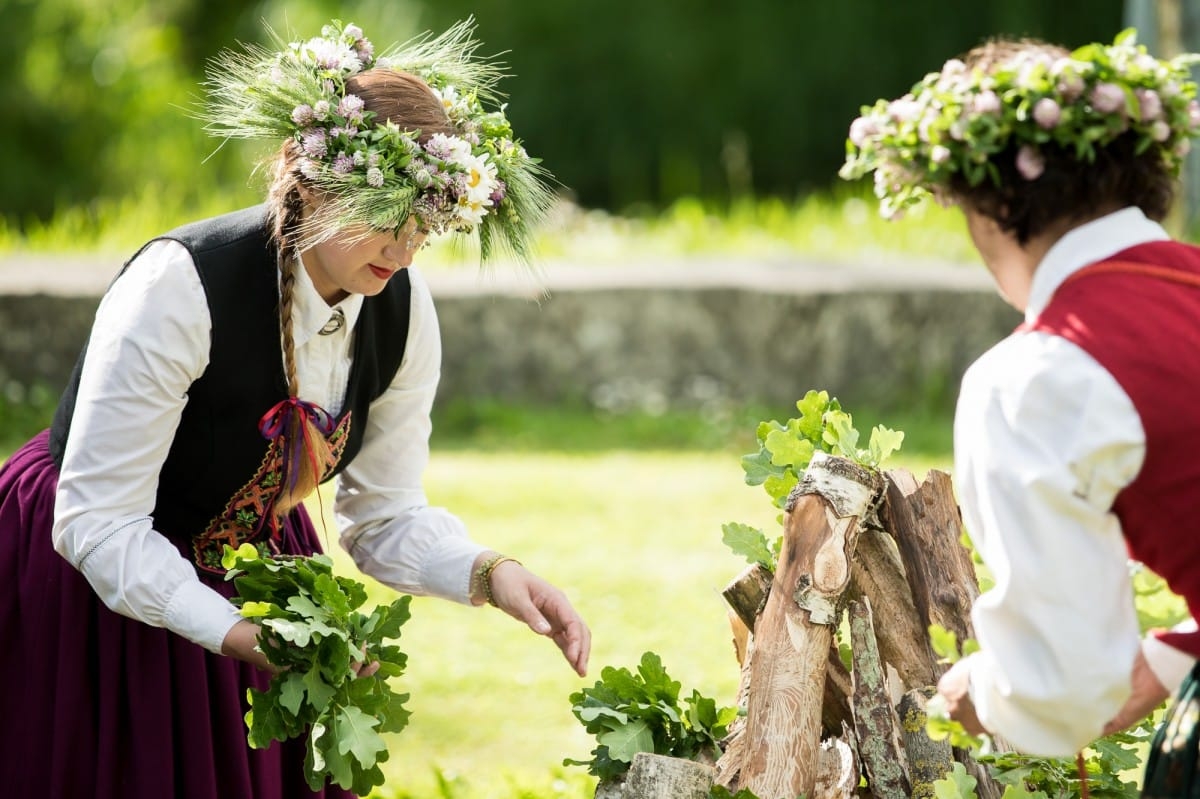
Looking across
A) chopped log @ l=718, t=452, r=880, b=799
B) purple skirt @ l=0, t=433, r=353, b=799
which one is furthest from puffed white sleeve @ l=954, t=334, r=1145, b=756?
purple skirt @ l=0, t=433, r=353, b=799

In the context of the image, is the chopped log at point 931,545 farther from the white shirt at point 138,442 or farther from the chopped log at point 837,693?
the white shirt at point 138,442

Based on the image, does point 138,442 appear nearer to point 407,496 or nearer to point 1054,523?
point 407,496

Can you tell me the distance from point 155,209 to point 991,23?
6.63 meters

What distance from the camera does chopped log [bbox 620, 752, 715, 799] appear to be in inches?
89.5

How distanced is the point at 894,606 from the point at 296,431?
1.02 m

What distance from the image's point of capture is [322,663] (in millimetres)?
2221

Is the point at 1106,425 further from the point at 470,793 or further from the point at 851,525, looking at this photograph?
the point at 470,793

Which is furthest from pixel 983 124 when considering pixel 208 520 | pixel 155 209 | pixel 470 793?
pixel 155 209

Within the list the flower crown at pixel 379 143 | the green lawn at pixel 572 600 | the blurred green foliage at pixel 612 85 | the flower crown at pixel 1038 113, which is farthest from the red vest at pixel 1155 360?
the blurred green foliage at pixel 612 85

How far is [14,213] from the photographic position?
1200 centimetres

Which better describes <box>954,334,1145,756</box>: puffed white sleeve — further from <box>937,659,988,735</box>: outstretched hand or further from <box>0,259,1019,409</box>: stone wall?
<box>0,259,1019,409</box>: stone wall

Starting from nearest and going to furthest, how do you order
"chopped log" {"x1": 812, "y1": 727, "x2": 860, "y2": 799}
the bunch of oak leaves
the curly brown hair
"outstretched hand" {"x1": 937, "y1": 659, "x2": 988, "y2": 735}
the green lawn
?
1. the curly brown hair
2. "outstretched hand" {"x1": 937, "y1": 659, "x2": 988, "y2": 735}
3. the bunch of oak leaves
4. "chopped log" {"x1": 812, "y1": 727, "x2": 860, "y2": 799}
5. the green lawn

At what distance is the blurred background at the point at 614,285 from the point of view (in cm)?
465

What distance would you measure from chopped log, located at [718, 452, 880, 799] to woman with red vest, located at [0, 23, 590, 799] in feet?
1.14
